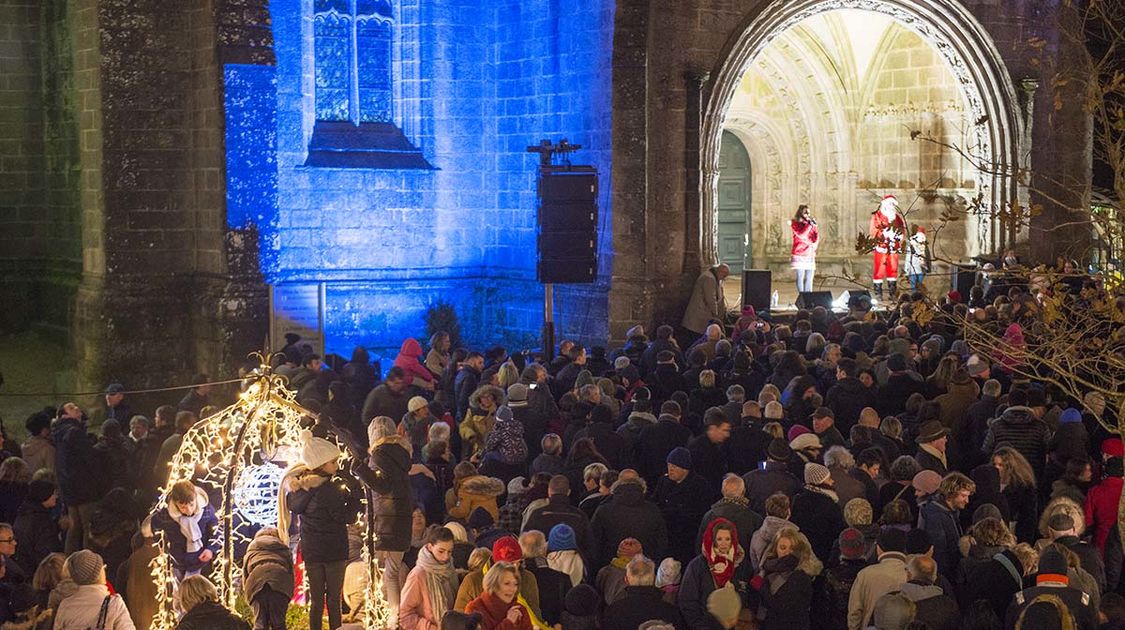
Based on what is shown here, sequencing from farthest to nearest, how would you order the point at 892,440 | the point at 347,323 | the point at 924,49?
the point at 924,49 → the point at 347,323 → the point at 892,440

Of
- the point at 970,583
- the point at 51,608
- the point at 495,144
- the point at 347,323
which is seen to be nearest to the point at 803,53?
the point at 495,144

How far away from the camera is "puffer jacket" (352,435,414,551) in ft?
29.2

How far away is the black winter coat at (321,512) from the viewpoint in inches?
319

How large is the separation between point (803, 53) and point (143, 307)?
1255cm

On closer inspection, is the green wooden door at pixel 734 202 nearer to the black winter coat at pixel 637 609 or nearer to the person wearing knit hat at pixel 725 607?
the person wearing knit hat at pixel 725 607

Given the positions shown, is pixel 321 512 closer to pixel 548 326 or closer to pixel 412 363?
pixel 412 363

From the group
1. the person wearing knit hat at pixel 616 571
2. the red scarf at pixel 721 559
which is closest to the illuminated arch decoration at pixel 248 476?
the person wearing knit hat at pixel 616 571

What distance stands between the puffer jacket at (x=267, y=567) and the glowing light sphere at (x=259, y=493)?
353mm

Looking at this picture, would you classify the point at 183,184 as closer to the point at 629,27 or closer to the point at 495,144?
the point at 495,144

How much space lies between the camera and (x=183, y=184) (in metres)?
17.4

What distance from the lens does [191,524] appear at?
8180 millimetres

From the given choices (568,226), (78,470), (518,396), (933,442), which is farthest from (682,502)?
(568,226)

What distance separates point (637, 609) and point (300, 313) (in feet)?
37.2

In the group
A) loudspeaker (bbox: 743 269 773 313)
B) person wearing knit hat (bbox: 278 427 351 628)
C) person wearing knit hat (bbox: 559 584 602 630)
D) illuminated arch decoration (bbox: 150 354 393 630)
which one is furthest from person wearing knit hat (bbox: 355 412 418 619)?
loudspeaker (bbox: 743 269 773 313)
